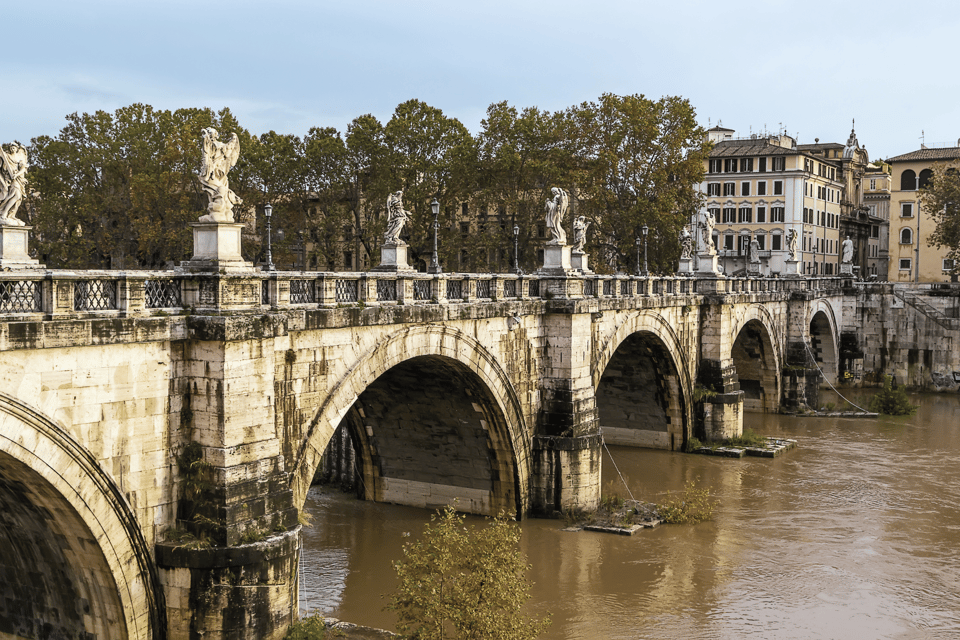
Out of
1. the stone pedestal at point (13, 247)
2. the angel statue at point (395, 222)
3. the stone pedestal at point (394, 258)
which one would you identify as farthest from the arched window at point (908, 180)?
the stone pedestal at point (13, 247)

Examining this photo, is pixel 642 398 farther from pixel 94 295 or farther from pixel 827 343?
pixel 94 295

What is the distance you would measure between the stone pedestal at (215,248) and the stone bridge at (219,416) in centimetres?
24

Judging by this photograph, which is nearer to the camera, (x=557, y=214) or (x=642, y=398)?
(x=557, y=214)

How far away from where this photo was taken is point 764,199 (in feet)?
237

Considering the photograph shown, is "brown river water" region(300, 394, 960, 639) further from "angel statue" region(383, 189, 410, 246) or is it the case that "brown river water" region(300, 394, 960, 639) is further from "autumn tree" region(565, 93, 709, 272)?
"autumn tree" region(565, 93, 709, 272)

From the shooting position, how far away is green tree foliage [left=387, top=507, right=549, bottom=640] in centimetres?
1463

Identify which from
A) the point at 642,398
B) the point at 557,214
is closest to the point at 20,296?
the point at 557,214

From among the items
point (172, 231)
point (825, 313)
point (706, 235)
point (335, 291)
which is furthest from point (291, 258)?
point (335, 291)

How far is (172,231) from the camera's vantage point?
4184 cm

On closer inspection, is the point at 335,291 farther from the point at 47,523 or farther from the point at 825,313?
the point at 825,313

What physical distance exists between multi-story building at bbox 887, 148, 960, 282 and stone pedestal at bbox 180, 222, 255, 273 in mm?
65625

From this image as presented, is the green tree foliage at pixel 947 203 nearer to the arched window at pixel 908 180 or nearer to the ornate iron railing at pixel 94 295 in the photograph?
the arched window at pixel 908 180

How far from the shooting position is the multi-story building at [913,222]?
232ft

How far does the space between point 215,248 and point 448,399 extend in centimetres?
966
